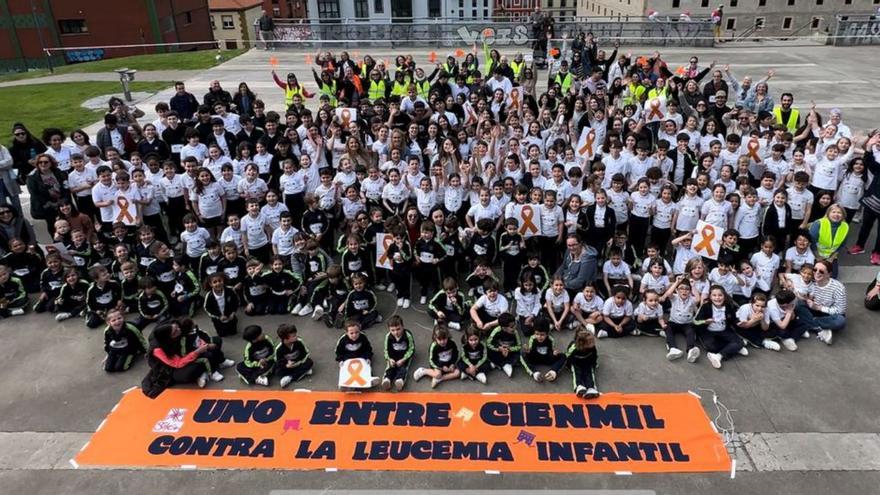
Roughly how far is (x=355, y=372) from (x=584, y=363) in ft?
9.75

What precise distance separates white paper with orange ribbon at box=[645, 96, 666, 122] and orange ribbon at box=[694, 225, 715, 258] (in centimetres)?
413

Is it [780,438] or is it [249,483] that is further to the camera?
[780,438]

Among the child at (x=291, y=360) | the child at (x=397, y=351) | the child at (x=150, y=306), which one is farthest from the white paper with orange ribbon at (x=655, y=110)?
the child at (x=150, y=306)

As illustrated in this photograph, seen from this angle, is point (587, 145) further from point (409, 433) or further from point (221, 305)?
point (221, 305)

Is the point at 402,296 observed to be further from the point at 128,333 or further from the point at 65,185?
the point at 65,185

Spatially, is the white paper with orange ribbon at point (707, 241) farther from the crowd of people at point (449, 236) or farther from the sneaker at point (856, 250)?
the sneaker at point (856, 250)

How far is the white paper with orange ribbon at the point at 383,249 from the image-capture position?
888 cm

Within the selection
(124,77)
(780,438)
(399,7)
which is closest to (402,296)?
(780,438)

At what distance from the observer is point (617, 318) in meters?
8.21

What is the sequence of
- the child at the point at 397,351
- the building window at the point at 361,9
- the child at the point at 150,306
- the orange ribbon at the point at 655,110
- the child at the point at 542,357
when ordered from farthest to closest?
the building window at the point at 361,9
the orange ribbon at the point at 655,110
the child at the point at 150,306
the child at the point at 397,351
the child at the point at 542,357

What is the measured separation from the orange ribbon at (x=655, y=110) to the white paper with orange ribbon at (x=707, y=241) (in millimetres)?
4087

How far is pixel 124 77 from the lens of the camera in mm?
19109

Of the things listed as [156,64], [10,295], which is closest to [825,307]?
[10,295]

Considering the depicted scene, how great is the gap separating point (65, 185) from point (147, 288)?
3.61 metres
